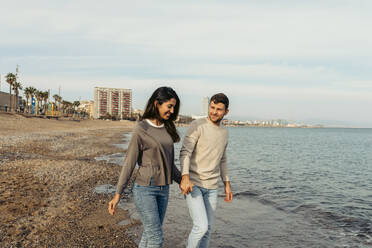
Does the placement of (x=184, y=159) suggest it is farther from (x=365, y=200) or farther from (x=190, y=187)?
(x=365, y=200)

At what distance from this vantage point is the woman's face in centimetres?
373

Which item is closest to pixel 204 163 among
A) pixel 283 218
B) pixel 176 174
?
pixel 176 174

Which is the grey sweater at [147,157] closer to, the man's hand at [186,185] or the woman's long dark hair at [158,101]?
the woman's long dark hair at [158,101]

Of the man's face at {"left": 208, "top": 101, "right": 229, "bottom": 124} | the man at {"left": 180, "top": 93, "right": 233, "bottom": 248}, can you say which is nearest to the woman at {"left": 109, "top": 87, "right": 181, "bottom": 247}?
the man at {"left": 180, "top": 93, "right": 233, "bottom": 248}

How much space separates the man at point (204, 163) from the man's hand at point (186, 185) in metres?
0.05

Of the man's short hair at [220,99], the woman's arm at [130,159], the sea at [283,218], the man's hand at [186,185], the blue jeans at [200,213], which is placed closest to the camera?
the woman's arm at [130,159]

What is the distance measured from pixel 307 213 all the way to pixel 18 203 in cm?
918

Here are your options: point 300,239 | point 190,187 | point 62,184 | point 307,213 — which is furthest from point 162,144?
point 307,213

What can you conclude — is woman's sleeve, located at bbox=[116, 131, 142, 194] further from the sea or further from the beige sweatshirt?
the sea

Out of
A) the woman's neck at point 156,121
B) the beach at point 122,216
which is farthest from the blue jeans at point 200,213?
the beach at point 122,216

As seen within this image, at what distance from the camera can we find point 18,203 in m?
7.61

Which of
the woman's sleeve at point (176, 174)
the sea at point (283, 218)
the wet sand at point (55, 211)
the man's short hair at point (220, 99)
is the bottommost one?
the sea at point (283, 218)

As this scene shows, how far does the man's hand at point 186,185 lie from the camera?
3887mm

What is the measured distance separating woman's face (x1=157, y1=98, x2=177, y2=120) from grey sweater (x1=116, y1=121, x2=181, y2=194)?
0.22 metres
